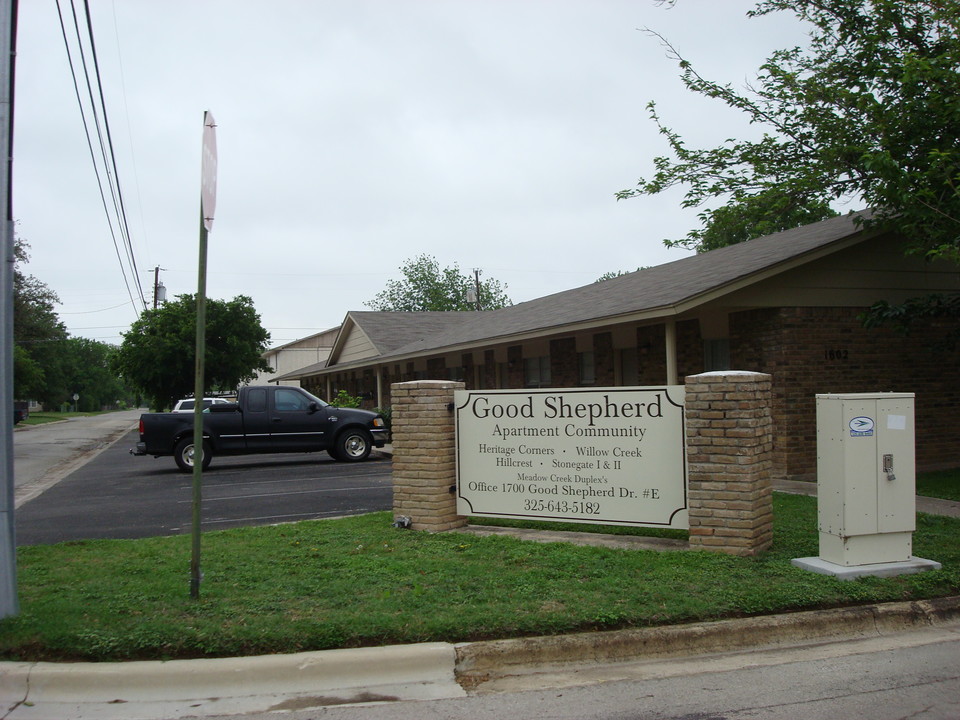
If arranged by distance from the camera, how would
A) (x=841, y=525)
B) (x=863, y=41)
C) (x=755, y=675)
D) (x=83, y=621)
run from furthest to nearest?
(x=863, y=41), (x=841, y=525), (x=83, y=621), (x=755, y=675)

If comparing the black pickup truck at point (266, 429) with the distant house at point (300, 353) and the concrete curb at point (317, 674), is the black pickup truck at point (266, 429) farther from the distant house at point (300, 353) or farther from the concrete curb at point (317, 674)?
the distant house at point (300, 353)

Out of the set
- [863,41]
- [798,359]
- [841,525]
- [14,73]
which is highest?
[863,41]

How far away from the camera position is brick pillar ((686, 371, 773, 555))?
23.4ft

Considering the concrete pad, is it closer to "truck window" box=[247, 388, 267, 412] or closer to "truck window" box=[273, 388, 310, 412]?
"truck window" box=[273, 388, 310, 412]

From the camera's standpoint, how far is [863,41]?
12453mm

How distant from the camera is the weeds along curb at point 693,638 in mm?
→ 5094

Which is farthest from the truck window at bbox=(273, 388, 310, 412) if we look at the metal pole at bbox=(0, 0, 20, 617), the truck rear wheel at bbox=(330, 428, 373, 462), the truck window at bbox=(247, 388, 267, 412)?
the metal pole at bbox=(0, 0, 20, 617)

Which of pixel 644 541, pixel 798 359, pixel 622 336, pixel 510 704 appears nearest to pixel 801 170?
pixel 798 359

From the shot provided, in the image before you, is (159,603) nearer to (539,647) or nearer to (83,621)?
(83,621)

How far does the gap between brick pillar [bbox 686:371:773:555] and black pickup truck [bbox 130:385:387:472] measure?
12451 mm

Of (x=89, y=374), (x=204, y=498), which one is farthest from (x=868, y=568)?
(x=89, y=374)

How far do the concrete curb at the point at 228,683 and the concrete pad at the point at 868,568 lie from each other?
3149 mm

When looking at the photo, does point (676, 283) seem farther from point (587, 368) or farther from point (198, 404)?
point (198, 404)

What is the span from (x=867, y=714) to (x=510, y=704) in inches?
72.2
